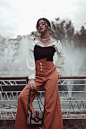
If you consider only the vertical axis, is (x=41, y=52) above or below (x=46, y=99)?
above

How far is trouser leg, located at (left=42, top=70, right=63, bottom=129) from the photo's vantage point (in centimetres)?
110

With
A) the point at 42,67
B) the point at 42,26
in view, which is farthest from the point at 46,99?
the point at 42,26

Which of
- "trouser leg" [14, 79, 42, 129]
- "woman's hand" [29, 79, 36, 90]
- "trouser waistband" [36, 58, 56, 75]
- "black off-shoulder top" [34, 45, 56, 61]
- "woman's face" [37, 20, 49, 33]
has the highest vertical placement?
"woman's face" [37, 20, 49, 33]

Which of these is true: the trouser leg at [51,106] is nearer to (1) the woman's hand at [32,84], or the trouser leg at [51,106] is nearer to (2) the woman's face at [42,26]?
(1) the woman's hand at [32,84]

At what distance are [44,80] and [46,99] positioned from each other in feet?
0.65

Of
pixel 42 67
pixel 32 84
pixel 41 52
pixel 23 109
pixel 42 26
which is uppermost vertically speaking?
pixel 42 26

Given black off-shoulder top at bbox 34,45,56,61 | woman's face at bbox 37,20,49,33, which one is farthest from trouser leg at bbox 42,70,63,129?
woman's face at bbox 37,20,49,33

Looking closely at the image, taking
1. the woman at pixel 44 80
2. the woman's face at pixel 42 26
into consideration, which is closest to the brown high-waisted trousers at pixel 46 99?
the woman at pixel 44 80

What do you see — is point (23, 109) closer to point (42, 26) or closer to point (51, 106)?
point (51, 106)

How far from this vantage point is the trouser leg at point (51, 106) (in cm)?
110

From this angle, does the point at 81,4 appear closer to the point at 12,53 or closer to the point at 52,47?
the point at 12,53

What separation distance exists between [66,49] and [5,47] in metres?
4.13

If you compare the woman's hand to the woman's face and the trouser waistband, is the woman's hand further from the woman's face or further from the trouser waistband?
the woman's face

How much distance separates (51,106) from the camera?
1122 mm
